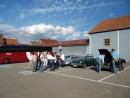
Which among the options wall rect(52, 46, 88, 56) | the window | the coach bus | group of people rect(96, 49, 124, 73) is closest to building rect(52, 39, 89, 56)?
wall rect(52, 46, 88, 56)

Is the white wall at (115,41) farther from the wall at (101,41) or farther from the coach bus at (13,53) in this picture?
the coach bus at (13,53)

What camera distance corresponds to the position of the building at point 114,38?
24.0m

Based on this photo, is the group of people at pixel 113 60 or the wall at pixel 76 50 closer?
the group of people at pixel 113 60

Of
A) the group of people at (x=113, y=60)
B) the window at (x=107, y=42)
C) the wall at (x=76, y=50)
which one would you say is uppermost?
the window at (x=107, y=42)

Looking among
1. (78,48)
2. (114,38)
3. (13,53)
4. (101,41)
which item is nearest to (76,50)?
(78,48)

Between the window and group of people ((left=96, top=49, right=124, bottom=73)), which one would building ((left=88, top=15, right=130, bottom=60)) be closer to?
the window

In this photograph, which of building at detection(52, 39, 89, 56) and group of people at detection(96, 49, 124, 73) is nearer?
group of people at detection(96, 49, 124, 73)

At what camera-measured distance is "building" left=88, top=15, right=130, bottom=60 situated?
2400 cm

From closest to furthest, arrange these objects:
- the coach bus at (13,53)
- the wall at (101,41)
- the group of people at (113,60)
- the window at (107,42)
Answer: the group of people at (113,60)
the coach bus at (13,53)
the wall at (101,41)
the window at (107,42)

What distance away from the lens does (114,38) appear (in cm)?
2545

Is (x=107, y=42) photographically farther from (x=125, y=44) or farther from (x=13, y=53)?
(x=13, y=53)

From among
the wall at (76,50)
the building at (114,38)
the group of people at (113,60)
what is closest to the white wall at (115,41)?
the building at (114,38)

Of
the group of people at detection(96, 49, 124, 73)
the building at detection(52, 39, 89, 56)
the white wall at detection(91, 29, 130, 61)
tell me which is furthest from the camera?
the building at detection(52, 39, 89, 56)

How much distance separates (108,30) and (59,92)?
22.1 meters
